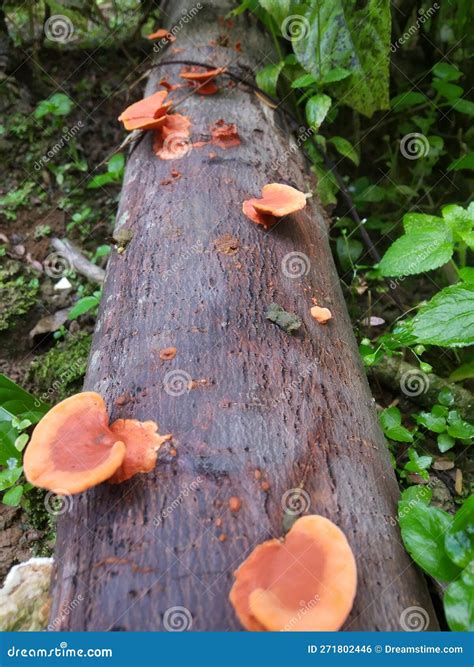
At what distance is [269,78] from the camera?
3.67m

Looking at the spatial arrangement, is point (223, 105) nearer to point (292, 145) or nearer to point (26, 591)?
point (292, 145)

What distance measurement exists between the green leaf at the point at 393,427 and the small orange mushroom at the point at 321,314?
0.70 meters

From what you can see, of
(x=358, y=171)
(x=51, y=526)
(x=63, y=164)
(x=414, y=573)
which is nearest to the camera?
(x=414, y=573)

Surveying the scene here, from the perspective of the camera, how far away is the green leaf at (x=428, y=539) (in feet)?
5.90

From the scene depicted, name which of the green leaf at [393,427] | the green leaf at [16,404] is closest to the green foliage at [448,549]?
the green leaf at [393,427]

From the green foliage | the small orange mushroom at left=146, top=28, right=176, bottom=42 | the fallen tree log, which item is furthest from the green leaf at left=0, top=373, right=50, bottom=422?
the small orange mushroom at left=146, top=28, right=176, bottom=42

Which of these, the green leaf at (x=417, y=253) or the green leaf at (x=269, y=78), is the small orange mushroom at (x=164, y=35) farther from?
the green leaf at (x=417, y=253)

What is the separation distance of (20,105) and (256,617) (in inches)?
205

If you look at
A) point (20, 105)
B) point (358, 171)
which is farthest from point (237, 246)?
point (20, 105)

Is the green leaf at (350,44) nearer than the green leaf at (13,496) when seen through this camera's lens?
No

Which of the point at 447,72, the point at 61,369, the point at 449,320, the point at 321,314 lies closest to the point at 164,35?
the point at 447,72

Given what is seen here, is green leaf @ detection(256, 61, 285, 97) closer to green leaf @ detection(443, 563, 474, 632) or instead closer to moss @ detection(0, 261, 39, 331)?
moss @ detection(0, 261, 39, 331)

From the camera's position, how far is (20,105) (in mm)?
5203

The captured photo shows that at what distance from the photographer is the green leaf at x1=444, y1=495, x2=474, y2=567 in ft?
5.84
